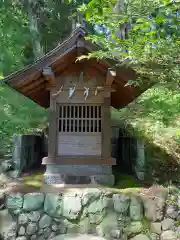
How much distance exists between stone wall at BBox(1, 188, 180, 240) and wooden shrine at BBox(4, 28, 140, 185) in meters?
0.66

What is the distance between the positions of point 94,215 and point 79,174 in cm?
100

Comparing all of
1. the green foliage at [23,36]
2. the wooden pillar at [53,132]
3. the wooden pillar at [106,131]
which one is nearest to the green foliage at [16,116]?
the green foliage at [23,36]

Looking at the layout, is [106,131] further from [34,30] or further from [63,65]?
[34,30]

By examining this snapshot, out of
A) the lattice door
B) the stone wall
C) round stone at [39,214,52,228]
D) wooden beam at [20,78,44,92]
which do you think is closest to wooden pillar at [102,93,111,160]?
the lattice door

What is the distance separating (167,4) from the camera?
2.99 meters

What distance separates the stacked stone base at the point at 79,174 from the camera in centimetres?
570

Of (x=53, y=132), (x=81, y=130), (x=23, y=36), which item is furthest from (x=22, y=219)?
(x=23, y=36)

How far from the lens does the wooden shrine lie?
551 centimetres

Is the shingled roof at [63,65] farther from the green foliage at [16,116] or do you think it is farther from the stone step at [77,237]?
the green foliage at [16,116]

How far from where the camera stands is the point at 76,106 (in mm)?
6094

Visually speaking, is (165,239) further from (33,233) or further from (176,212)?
(33,233)

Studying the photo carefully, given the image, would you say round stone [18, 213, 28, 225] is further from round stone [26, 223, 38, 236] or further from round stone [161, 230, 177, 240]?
round stone [161, 230, 177, 240]

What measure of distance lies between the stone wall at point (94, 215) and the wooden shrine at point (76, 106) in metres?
0.66

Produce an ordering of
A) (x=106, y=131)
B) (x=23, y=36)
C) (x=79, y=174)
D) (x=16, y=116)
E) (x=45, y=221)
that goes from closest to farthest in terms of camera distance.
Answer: (x=45, y=221) → (x=79, y=174) → (x=106, y=131) → (x=16, y=116) → (x=23, y=36)
